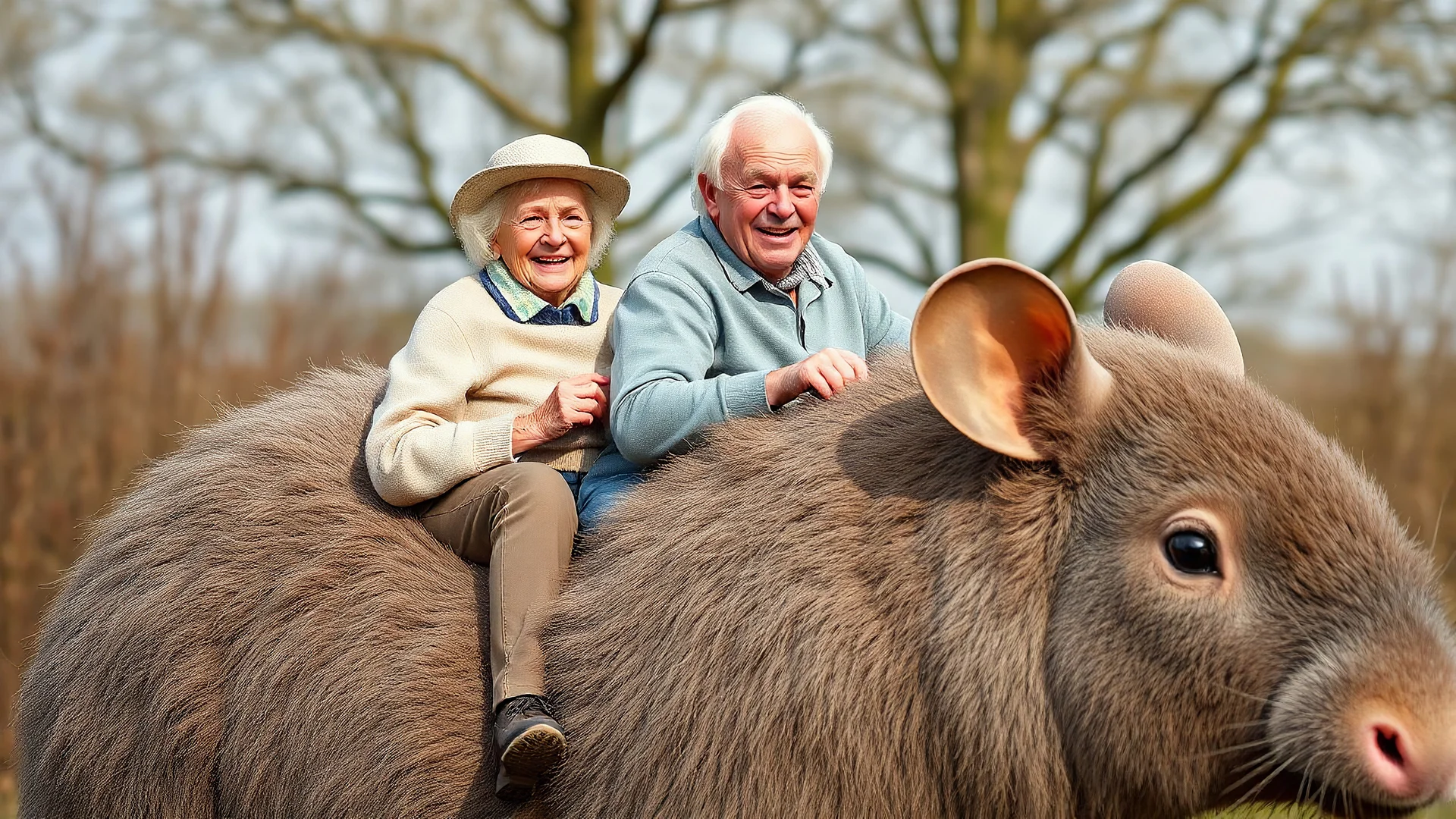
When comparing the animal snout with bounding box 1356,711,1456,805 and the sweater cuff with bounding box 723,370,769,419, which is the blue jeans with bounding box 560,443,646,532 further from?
the animal snout with bounding box 1356,711,1456,805

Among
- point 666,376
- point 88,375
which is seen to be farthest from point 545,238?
point 88,375

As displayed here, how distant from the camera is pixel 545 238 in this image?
3.90 metres

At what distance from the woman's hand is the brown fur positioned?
0.99 feet

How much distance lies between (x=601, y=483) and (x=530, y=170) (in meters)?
0.95

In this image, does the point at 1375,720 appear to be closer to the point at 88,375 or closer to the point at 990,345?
the point at 990,345

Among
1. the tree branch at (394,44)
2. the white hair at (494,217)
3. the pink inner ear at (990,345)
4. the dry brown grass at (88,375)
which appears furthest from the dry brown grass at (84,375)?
the tree branch at (394,44)

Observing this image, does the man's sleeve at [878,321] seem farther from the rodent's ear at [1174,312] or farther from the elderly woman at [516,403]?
the elderly woman at [516,403]

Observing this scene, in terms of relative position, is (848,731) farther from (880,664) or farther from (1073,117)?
(1073,117)

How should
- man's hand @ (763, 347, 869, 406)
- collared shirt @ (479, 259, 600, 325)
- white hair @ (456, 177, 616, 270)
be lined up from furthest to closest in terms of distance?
1. white hair @ (456, 177, 616, 270)
2. collared shirt @ (479, 259, 600, 325)
3. man's hand @ (763, 347, 869, 406)

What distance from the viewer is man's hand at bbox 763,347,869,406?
10.6 feet

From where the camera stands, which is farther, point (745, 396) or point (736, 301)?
point (736, 301)

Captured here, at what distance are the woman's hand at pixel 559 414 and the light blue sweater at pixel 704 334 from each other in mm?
94

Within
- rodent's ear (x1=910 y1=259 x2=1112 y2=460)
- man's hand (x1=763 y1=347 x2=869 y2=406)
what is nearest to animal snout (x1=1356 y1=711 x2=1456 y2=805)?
rodent's ear (x1=910 y1=259 x2=1112 y2=460)

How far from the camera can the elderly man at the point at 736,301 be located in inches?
132
